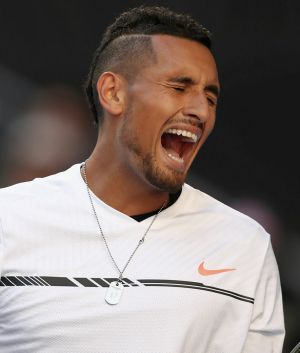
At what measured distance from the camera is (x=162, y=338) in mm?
1657

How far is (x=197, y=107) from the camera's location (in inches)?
69.7

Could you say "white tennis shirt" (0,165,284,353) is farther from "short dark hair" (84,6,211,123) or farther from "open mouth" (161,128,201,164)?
"short dark hair" (84,6,211,123)

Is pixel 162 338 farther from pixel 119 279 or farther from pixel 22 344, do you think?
pixel 22 344

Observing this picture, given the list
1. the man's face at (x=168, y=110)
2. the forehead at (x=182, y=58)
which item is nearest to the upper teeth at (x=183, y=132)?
the man's face at (x=168, y=110)

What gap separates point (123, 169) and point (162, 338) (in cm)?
44

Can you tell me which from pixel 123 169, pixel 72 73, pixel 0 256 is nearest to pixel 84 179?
pixel 123 169

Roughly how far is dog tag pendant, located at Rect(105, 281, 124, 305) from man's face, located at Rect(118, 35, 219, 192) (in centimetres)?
26

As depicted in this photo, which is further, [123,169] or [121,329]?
[123,169]

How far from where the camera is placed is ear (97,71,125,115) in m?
1.89

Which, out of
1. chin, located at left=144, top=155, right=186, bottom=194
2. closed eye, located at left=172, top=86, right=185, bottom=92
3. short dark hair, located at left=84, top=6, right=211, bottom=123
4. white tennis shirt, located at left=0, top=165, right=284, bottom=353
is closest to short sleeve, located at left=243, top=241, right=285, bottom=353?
A: white tennis shirt, located at left=0, top=165, right=284, bottom=353

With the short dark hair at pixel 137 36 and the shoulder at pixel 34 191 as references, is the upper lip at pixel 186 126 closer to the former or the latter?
the short dark hair at pixel 137 36

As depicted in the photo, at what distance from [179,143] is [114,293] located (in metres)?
0.44

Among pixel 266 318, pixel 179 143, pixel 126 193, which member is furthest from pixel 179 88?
pixel 266 318

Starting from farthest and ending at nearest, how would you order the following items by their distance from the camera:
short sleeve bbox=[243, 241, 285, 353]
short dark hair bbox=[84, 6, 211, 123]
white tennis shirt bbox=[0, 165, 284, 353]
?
short dark hair bbox=[84, 6, 211, 123] < short sleeve bbox=[243, 241, 285, 353] < white tennis shirt bbox=[0, 165, 284, 353]
